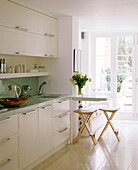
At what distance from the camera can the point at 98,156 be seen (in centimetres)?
482

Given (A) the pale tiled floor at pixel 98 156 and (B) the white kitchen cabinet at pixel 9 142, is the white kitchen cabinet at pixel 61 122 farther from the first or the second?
(B) the white kitchen cabinet at pixel 9 142

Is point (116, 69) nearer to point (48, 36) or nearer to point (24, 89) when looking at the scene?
point (48, 36)

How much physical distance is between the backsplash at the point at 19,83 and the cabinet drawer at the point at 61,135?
3.01 feet

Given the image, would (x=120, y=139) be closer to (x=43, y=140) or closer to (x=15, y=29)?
(x=43, y=140)

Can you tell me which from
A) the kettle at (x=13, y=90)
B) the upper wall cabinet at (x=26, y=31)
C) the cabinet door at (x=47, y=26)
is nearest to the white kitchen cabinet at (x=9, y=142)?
the kettle at (x=13, y=90)

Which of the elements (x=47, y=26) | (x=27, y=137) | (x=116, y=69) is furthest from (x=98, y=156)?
(x=116, y=69)

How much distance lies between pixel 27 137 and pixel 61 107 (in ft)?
4.19

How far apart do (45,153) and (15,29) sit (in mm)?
1872

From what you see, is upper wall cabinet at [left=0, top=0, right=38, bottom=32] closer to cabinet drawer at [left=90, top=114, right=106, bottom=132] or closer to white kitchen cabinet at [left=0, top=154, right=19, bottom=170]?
white kitchen cabinet at [left=0, top=154, right=19, bottom=170]

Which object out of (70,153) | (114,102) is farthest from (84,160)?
(114,102)

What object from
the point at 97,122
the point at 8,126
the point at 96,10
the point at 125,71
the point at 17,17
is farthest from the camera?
the point at 125,71

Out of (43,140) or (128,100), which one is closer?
(43,140)

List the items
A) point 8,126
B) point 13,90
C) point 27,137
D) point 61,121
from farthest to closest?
point 61,121 < point 13,90 < point 27,137 < point 8,126

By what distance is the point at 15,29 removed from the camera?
437 cm
